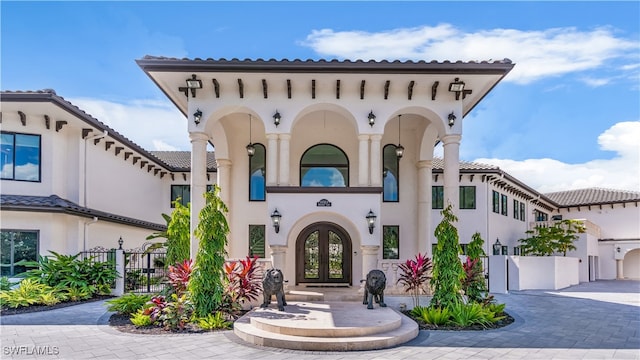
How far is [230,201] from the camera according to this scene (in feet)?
48.5

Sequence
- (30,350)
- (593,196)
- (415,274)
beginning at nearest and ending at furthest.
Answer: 1. (30,350)
2. (415,274)
3. (593,196)

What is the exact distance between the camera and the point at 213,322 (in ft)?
30.2

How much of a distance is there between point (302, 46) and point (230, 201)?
18.9 feet

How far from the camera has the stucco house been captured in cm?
1166

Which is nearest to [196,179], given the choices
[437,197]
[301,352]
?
[301,352]

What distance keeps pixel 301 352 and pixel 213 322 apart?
8.34ft

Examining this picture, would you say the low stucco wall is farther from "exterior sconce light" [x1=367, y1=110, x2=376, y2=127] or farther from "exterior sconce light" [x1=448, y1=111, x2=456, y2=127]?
"exterior sconce light" [x1=367, y1=110, x2=376, y2=127]

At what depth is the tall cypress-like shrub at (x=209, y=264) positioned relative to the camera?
31.7 ft

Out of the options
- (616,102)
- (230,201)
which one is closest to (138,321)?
(230,201)

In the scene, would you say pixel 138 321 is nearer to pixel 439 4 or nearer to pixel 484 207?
pixel 439 4

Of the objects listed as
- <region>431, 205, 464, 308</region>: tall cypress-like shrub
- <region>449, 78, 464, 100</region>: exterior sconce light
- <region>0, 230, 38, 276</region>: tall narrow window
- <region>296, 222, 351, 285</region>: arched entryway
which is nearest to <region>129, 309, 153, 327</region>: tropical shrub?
<region>296, 222, 351, 285</region>: arched entryway

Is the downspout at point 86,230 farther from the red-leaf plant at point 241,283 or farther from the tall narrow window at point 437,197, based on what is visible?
the tall narrow window at point 437,197

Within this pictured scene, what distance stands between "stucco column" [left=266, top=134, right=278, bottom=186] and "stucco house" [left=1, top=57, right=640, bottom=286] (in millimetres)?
31

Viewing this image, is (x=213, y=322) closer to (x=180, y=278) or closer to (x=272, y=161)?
(x=180, y=278)
